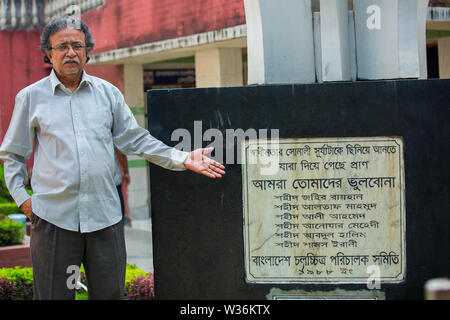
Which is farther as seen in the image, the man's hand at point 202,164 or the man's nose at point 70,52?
the man's hand at point 202,164

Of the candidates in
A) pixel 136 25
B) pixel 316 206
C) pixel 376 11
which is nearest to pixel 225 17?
pixel 136 25

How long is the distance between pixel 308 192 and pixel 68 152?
3.97 ft

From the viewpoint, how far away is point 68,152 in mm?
3213

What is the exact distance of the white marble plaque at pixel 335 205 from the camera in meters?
3.58

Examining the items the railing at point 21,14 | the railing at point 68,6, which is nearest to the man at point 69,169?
the railing at point 68,6

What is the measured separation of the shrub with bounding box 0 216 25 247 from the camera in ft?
23.1

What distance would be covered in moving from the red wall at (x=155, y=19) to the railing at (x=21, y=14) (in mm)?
1472

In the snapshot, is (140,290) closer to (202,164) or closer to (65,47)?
(202,164)

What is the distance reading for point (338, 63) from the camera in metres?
3.74

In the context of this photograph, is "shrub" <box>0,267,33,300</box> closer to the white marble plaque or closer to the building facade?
the white marble plaque

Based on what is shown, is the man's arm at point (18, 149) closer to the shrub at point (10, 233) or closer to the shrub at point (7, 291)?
the shrub at point (7, 291)

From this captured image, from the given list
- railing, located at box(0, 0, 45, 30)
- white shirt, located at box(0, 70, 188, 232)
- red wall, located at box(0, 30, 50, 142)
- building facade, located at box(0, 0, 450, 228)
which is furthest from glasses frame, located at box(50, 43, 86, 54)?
railing, located at box(0, 0, 45, 30)

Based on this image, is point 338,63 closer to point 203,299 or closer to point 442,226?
point 442,226

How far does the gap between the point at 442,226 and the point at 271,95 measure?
109cm
